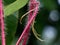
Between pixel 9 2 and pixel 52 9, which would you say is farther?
pixel 52 9

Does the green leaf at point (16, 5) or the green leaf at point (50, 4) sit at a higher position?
the green leaf at point (16, 5)

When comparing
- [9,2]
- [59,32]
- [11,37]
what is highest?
[9,2]

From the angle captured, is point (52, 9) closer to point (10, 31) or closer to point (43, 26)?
point (43, 26)

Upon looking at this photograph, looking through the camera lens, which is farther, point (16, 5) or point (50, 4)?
point (50, 4)

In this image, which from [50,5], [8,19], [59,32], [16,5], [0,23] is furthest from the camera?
[59,32]

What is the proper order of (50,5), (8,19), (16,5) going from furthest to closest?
(50,5)
(8,19)
(16,5)

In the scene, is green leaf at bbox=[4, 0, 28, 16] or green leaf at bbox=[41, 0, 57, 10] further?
green leaf at bbox=[41, 0, 57, 10]

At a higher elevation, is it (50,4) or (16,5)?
(16,5)

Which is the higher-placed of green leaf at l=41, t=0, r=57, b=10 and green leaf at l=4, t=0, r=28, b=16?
green leaf at l=4, t=0, r=28, b=16

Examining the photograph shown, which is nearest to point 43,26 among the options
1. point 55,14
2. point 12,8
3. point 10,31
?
point 55,14

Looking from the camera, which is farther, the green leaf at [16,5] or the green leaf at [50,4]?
the green leaf at [50,4]

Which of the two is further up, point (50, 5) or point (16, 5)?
point (16, 5)
